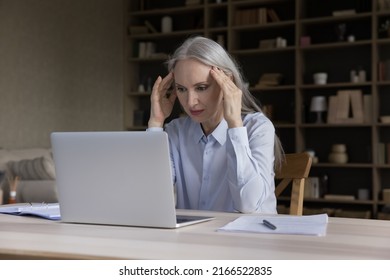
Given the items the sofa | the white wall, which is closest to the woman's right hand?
the sofa

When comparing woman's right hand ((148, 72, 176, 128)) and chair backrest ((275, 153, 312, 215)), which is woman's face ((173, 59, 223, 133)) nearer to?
woman's right hand ((148, 72, 176, 128))

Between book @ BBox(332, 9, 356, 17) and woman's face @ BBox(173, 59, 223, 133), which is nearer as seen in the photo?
woman's face @ BBox(173, 59, 223, 133)

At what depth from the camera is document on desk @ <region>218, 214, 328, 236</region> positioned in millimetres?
1248

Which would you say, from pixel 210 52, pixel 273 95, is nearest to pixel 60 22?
pixel 273 95

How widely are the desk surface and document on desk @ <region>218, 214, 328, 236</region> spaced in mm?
28

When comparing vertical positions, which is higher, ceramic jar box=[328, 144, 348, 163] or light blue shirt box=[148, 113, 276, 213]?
light blue shirt box=[148, 113, 276, 213]

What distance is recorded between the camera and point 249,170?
1839mm

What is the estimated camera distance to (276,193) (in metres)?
2.17

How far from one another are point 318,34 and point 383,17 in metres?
0.70

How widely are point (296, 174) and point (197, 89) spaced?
1.57ft

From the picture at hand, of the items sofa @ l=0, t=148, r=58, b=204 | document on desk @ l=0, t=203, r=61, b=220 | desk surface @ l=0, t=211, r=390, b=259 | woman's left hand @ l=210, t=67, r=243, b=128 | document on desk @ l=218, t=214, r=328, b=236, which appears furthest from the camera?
sofa @ l=0, t=148, r=58, b=204

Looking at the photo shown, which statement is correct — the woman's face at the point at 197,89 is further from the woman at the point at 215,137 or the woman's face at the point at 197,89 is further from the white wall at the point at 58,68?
the white wall at the point at 58,68

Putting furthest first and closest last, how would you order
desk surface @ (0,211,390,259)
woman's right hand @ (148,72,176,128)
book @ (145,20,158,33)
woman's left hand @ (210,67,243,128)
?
book @ (145,20,158,33) → woman's right hand @ (148,72,176,128) → woman's left hand @ (210,67,243,128) → desk surface @ (0,211,390,259)
